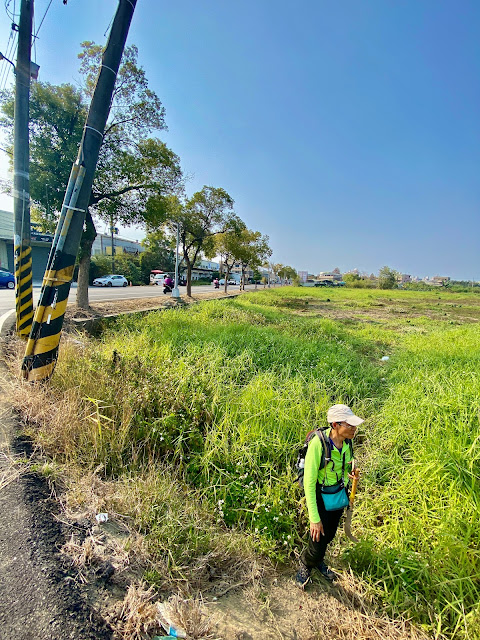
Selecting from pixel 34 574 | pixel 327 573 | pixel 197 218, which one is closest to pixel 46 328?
pixel 34 574

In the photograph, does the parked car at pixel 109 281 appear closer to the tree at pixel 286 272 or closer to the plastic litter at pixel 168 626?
the plastic litter at pixel 168 626

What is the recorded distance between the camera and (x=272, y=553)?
2.03 metres

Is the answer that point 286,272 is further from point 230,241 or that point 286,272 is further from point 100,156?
point 100,156

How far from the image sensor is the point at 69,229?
11.4 feet

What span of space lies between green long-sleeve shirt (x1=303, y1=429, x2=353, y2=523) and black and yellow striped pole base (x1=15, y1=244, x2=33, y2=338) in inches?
228

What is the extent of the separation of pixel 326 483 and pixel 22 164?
7.04 meters

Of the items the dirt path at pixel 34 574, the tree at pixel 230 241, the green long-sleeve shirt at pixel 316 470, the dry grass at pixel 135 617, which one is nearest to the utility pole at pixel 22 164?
the dirt path at pixel 34 574

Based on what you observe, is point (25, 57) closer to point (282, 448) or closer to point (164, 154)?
point (164, 154)

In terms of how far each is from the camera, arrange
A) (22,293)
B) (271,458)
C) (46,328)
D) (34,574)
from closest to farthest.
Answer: (34,574) < (271,458) < (46,328) < (22,293)

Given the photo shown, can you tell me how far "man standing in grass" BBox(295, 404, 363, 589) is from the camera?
1.85m

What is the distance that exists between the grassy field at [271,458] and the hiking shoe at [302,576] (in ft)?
0.50

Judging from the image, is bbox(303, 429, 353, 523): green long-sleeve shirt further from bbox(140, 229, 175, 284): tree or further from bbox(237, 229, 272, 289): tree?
bbox(140, 229, 175, 284): tree

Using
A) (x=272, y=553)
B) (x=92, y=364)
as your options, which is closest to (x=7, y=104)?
(x=92, y=364)

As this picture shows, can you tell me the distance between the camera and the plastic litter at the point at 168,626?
4.50ft
